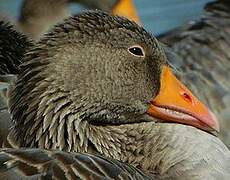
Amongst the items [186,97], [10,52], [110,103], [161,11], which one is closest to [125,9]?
[10,52]

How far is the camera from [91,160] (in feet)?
16.3

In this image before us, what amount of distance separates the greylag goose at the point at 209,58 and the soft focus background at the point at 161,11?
3.09 m

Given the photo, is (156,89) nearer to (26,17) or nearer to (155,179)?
(155,179)

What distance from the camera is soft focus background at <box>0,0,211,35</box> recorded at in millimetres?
12461

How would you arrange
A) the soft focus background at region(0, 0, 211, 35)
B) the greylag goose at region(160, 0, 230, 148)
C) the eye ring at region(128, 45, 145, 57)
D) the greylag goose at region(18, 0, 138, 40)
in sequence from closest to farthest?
the eye ring at region(128, 45, 145, 57) < the greylag goose at region(160, 0, 230, 148) < the greylag goose at region(18, 0, 138, 40) < the soft focus background at region(0, 0, 211, 35)

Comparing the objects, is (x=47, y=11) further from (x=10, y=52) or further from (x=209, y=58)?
(x=10, y=52)

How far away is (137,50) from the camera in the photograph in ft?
18.0

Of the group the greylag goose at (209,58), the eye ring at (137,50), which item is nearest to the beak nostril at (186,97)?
the eye ring at (137,50)

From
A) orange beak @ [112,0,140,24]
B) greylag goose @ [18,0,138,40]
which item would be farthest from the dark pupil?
greylag goose @ [18,0,138,40]

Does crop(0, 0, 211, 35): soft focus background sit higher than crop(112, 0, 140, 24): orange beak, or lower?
lower

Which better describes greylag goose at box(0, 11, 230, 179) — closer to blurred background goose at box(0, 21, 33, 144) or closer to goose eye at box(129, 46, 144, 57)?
goose eye at box(129, 46, 144, 57)

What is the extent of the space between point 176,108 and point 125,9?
14.2 feet

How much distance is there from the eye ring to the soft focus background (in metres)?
6.74

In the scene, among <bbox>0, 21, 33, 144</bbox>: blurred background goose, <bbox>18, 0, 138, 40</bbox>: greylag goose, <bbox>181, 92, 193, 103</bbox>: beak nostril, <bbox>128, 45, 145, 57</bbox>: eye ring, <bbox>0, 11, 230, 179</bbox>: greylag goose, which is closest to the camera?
<bbox>0, 11, 230, 179</bbox>: greylag goose
